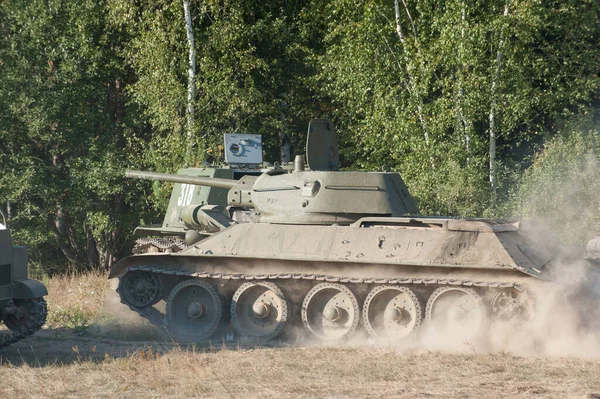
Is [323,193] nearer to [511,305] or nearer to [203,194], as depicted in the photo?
[511,305]

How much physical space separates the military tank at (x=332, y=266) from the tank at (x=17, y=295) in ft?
7.42

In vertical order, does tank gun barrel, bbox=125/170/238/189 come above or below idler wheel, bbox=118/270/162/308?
above

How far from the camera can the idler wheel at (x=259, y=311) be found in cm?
1295

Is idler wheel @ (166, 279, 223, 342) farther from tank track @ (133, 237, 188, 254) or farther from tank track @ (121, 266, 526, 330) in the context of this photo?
tank track @ (133, 237, 188, 254)

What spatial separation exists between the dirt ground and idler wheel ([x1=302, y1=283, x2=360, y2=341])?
26.6 inches

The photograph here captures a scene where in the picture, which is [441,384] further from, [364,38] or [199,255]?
[364,38]

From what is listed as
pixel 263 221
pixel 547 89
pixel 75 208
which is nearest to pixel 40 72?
pixel 75 208

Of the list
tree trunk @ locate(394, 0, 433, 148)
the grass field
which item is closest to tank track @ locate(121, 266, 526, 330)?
the grass field

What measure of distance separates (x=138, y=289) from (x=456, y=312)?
504 cm

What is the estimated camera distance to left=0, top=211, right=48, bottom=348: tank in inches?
446

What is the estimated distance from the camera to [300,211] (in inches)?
518

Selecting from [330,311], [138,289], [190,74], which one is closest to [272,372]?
[330,311]

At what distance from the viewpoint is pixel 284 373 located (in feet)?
33.3

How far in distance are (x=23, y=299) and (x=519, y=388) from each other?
6.47 metres
